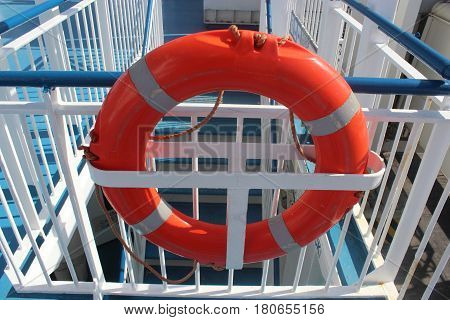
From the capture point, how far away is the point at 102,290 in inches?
60.9

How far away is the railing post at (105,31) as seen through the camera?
2520 millimetres

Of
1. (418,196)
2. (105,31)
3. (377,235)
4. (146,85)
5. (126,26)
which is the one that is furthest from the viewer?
(126,26)

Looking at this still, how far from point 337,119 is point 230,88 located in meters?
0.30

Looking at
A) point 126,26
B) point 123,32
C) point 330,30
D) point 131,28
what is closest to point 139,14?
point 131,28

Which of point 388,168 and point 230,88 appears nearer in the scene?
point 230,88

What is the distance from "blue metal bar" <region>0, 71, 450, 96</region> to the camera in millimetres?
1014

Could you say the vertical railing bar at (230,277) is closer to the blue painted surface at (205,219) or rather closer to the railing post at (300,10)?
the blue painted surface at (205,219)

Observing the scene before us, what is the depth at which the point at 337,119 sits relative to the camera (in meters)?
0.98

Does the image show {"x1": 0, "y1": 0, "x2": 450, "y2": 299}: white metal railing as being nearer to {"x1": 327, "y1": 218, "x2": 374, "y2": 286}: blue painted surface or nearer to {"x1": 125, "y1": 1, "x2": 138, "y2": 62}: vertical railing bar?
{"x1": 327, "y1": 218, "x2": 374, "y2": 286}: blue painted surface

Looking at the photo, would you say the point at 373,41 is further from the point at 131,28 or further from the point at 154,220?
the point at 131,28

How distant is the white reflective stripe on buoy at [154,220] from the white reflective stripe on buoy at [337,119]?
1.75 feet

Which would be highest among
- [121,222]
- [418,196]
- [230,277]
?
[418,196]

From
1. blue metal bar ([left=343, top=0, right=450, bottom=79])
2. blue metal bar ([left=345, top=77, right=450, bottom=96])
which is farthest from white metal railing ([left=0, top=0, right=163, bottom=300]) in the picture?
blue metal bar ([left=343, top=0, right=450, bottom=79])

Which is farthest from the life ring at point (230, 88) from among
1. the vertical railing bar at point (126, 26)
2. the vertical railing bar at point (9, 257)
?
the vertical railing bar at point (126, 26)
